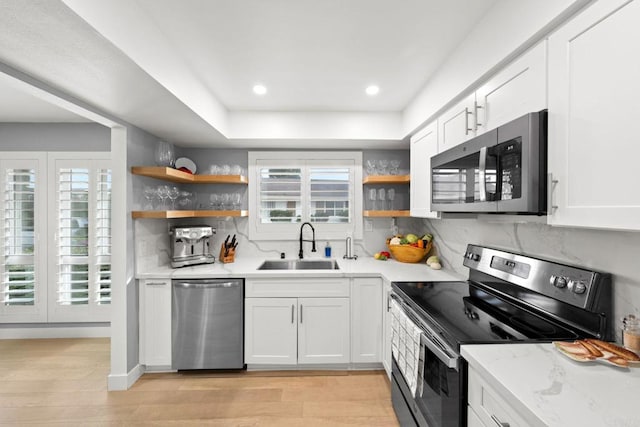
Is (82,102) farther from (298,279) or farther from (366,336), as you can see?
(366,336)

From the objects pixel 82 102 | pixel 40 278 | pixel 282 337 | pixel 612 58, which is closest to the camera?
pixel 612 58

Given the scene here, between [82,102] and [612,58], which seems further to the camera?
[82,102]

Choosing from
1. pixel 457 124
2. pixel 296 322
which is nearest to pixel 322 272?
A: pixel 296 322

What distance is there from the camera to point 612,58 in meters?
0.92

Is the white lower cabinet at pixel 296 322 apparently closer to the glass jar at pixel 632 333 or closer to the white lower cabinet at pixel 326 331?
the white lower cabinet at pixel 326 331

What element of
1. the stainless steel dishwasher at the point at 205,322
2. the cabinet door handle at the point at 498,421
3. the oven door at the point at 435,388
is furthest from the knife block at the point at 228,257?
the cabinet door handle at the point at 498,421

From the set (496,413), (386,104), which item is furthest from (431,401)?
(386,104)

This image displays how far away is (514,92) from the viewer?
135 centimetres

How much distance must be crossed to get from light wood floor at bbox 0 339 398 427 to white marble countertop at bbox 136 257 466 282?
855mm

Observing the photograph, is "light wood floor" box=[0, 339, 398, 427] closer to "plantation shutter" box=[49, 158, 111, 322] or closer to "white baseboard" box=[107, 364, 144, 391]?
"white baseboard" box=[107, 364, 144, 391]

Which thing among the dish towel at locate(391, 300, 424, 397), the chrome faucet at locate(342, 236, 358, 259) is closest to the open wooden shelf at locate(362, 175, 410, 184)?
the chrome faucet at locate(342, 236, 358, 259)

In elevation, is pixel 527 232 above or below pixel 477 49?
below

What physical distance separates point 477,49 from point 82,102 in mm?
2376

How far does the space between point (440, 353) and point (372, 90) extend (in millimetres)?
1968
